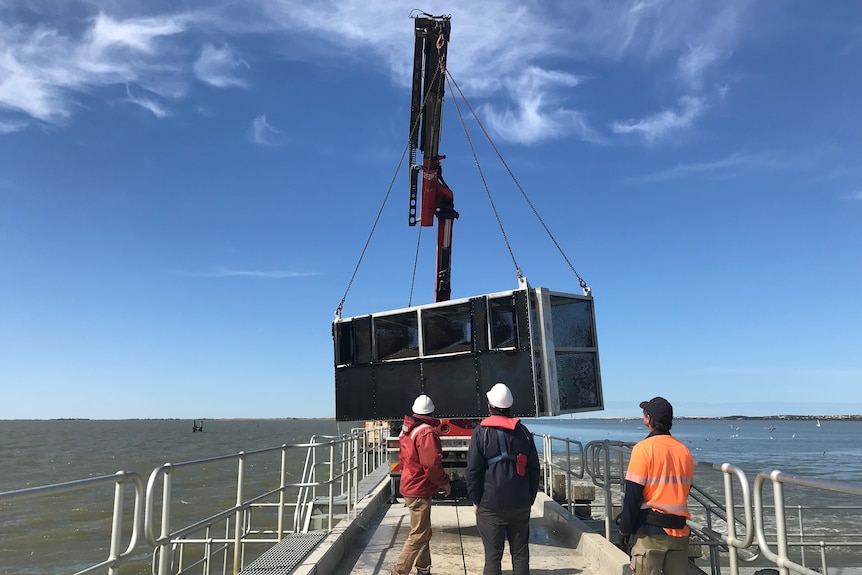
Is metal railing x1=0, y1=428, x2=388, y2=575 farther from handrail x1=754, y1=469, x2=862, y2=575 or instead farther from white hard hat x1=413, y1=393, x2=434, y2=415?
handrail x1=754, y1=469, x2=862, y2=575

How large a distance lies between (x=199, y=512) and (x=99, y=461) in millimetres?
32491

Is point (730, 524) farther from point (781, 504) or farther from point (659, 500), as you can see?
point (781, 504)

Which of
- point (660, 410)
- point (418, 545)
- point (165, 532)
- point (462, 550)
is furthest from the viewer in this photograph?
point (462, 550)

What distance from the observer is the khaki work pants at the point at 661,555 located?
4.16m

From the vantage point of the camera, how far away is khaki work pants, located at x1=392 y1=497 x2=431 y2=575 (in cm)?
593

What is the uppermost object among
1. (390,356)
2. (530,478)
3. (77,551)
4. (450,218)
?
(450,218)

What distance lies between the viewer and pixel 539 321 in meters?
8.25

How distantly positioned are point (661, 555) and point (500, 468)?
4.57ft

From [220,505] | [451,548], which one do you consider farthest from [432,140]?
[220,505]

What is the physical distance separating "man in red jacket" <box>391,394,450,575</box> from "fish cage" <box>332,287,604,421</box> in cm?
226

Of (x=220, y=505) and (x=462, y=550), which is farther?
(x=220, y=505)

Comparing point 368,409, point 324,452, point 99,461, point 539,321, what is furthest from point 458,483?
point 99,461

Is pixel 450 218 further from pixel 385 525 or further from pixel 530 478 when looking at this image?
pixel 530 478

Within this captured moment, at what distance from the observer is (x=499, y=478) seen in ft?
16.8
